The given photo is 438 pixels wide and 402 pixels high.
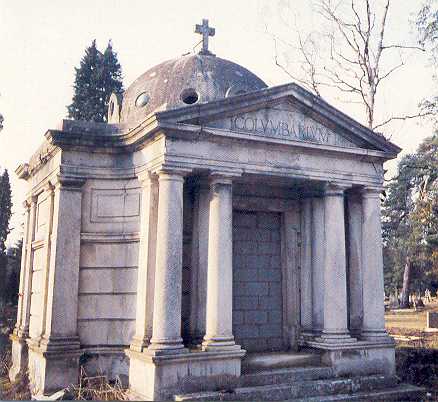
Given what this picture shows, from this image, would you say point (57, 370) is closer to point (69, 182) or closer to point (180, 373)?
point (180, 373)

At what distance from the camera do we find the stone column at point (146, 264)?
866cm

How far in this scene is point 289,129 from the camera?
9.66 metres

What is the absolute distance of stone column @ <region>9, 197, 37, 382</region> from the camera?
10969mm

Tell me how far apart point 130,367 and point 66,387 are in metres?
1.22

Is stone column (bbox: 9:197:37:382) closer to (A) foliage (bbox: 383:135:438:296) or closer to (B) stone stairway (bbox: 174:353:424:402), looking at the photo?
(B) stone stairway (bbox: 174:353:424:402)

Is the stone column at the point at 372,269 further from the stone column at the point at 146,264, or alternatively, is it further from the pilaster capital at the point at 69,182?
the pilaster capital at the point at 69,182

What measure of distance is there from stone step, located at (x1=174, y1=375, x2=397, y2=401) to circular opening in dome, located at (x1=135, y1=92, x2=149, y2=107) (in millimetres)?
6328

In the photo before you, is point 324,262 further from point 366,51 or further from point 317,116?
point 366,51

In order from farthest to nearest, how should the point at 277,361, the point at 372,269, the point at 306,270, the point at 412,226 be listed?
the point at 412,226 < the point at 306,270 < the point at 372,269 < the point at 277,361

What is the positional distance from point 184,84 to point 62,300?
523 centimetres

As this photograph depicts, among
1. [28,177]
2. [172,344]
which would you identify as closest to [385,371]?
[172,344]

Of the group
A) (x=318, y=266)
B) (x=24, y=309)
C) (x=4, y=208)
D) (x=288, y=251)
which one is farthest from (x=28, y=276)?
(x=4, y=208)

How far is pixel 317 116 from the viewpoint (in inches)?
390

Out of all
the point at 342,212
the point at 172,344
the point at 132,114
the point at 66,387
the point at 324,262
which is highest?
the point at 132,114
